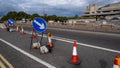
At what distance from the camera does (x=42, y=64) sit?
777cm

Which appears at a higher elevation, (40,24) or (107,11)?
(40,24)

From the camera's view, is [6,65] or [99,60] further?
[99,60]

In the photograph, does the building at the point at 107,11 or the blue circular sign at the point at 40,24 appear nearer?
the blue circular sign at the point at 40,24

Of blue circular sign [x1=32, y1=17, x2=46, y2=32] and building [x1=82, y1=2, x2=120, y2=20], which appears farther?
building [x1=82, y1=2, x2=120, y2=20]

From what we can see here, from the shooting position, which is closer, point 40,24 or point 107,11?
point 40,24

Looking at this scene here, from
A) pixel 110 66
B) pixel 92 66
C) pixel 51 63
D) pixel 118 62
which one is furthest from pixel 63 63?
pixel 118 62

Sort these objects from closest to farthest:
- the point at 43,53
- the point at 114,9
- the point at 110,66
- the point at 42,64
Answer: the point at 110,66 < the point at 42,64 < the point at 43,53 < the point at 114,9

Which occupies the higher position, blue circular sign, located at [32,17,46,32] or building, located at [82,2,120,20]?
blue circular sign, located at [32,17,46,32]

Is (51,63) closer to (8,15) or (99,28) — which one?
(99,28)

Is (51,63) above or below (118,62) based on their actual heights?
Result: below

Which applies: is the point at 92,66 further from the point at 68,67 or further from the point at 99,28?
the point at 99,28

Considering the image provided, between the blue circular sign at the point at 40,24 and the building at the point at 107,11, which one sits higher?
the blue circular sign at the point at 40,24

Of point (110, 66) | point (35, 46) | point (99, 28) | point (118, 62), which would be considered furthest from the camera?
point (99, 28)

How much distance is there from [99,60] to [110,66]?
3.33 feet
